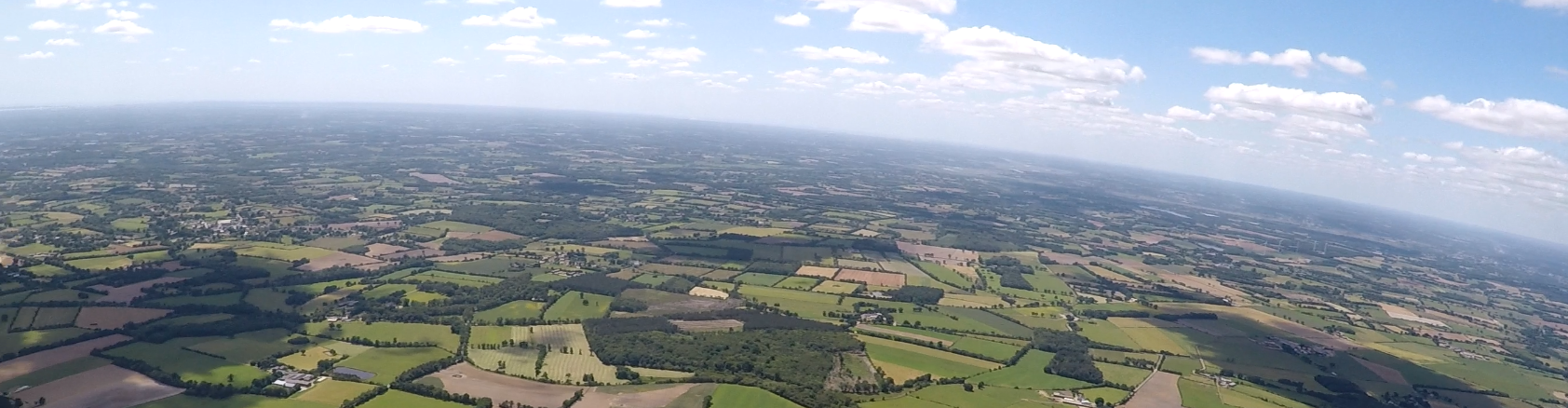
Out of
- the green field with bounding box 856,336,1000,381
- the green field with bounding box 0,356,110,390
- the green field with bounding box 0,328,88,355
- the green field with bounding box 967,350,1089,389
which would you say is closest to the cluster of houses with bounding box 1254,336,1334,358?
the green field with bounding box 967,350,1089,389

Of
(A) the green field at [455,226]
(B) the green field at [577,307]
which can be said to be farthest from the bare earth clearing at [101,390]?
(A) the green field at [455,226]

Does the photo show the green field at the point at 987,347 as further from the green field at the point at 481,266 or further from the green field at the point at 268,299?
the green field at the point at 268,299

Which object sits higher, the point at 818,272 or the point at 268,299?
the point at 818,272

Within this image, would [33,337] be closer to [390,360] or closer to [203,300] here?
[203,300]

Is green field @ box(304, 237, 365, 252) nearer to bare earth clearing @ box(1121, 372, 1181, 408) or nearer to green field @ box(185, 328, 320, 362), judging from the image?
green field @ box(185, 328, 320, 362)

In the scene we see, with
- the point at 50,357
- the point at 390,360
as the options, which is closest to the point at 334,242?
the point at 50,357

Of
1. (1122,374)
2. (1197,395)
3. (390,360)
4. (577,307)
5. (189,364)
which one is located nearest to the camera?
(189,364)

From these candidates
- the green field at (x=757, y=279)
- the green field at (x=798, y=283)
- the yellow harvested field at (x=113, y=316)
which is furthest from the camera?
the green field at (x=757, y=279)
